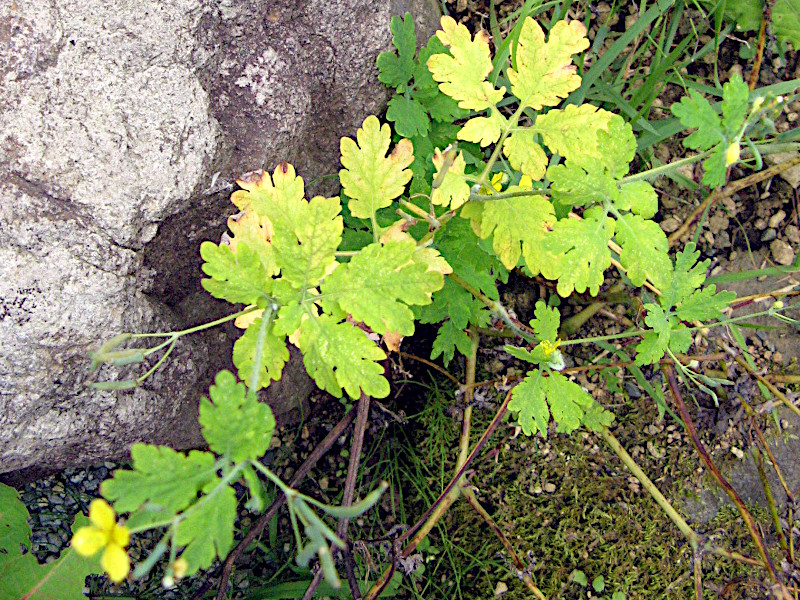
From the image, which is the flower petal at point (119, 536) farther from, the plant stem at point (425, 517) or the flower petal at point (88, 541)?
the plant stem at point (425, 517)

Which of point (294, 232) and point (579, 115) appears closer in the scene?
point (294, 232)

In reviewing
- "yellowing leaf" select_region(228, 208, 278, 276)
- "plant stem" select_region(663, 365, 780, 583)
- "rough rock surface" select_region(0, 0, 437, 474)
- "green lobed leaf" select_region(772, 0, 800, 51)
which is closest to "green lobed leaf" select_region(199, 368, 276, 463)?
"yellowing leaf" select_region(228, 208, 278, 276)

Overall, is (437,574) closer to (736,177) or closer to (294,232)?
(294,232)

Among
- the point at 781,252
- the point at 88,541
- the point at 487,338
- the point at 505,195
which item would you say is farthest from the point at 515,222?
the point at 781,252

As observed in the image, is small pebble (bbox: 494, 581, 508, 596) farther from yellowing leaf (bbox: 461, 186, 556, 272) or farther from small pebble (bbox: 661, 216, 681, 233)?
small pebble (bbox: 661, 216, 681, 233)

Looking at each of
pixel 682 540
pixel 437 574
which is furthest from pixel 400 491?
pixel 682 540
